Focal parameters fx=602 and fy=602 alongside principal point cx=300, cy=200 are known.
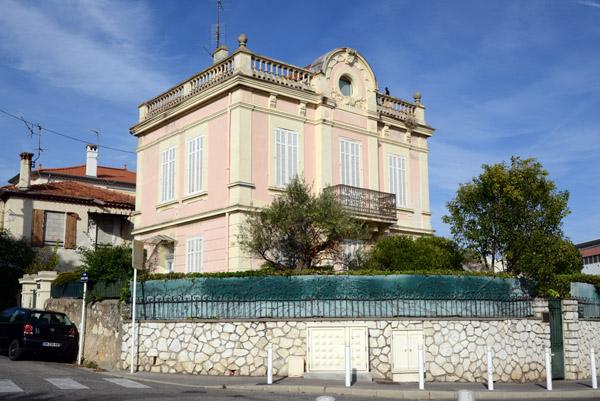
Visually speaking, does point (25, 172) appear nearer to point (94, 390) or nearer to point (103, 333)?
point (103, 333)

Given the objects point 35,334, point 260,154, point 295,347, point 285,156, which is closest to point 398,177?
point 285,156

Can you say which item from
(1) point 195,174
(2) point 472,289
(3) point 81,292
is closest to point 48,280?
(3) point 81,292

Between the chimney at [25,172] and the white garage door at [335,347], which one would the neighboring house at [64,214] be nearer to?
the chimney at [25,172]

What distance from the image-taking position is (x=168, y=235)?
75.2 ft

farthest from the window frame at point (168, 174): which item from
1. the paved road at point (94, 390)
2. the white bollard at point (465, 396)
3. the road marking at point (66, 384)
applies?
the white bollard at point (465, 396)

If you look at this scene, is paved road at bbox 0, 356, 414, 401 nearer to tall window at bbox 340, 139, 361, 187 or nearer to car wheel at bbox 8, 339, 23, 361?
car wheel at bbox 8, 339, 23, 361

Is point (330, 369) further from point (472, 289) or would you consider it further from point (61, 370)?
point (61, 370)

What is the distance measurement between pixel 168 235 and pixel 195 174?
2.66 metres

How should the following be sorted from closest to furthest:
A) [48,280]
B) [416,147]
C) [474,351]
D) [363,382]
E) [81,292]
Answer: [363,382] → [474,351] → [81,292] → [48,280] → [416,147]

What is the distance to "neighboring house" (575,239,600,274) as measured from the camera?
159 feet

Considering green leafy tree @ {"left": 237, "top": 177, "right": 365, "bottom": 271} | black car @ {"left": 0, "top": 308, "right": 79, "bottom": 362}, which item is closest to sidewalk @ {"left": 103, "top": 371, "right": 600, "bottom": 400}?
black car @ {"left": 0, "top": 308, "right": 79, "bottom": 362}

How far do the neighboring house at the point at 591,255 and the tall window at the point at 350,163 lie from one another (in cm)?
3183

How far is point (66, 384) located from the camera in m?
11.7

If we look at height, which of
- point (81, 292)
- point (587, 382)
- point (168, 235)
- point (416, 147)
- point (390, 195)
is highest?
point (416, 147)
